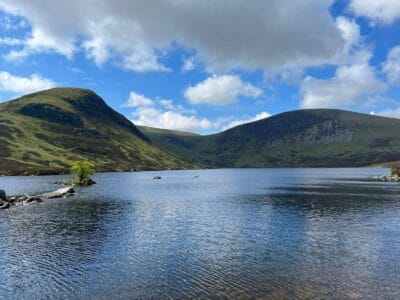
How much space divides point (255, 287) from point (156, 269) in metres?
13.4

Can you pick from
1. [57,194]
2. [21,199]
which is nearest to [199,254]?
[21,199]

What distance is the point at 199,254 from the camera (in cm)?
5312

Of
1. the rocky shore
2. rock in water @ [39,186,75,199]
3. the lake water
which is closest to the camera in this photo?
the lake water

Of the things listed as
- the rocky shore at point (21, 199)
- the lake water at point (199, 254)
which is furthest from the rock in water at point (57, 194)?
the lake water at point (199, 254)

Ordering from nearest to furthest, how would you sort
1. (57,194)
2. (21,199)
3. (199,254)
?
(199,254) < (21,199) < (57,194)

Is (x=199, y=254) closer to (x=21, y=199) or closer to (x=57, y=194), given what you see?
(x=21, y=199)

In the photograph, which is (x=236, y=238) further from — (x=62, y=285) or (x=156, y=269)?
(x=62, y=285)

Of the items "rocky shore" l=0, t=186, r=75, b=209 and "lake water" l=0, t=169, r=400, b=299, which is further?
"rocky shore" l=0, t=186, r=75, b=209

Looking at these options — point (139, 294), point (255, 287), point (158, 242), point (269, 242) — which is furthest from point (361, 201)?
point (139, 294)

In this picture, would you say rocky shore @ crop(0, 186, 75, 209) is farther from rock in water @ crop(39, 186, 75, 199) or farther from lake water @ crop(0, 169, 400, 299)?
lake water @ crop(0, 169, 400, 299)

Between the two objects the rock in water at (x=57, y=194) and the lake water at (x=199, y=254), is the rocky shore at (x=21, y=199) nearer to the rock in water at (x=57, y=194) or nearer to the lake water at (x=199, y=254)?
the rock in water at (x=57, y=194)

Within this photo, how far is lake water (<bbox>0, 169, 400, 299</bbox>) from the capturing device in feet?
127

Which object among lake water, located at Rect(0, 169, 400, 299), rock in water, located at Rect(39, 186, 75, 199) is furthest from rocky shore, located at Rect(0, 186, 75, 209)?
lake water, located at Rect(0, 169, 400, 299)

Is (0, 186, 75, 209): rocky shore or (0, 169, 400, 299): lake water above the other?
(0, 186, 75, 209): rocky shore
